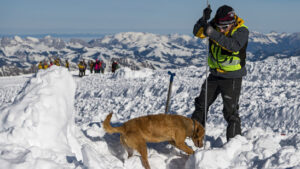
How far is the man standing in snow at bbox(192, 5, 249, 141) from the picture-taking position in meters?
4.02

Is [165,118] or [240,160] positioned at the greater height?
[165,118]

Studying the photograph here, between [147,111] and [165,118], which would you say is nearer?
[165,118]

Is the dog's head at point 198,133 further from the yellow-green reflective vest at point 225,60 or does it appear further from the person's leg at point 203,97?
the yellow-green reflective vest at point 225,60

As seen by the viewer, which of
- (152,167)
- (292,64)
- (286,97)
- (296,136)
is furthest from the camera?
(292,64)

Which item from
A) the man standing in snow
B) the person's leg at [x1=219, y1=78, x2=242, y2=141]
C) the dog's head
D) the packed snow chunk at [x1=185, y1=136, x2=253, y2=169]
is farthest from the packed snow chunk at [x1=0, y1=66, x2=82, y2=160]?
the person's leg at [x1=219, y1=78, x2=242, y2=141]

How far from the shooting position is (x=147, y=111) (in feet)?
36.0

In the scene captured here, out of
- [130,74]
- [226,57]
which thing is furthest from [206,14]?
[130,74]

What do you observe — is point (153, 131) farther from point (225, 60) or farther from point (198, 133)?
point (225, 60)

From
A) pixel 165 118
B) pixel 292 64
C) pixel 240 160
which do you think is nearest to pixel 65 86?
pixel 165 118

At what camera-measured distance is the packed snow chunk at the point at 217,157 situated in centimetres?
374

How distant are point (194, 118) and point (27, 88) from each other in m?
3.11

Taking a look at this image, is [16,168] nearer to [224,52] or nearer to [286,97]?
[224,52]

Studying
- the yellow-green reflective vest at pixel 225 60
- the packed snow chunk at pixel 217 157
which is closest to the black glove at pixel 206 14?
the yellow-green reflective vest at pixel 225 60

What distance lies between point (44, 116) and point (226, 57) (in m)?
3.06
